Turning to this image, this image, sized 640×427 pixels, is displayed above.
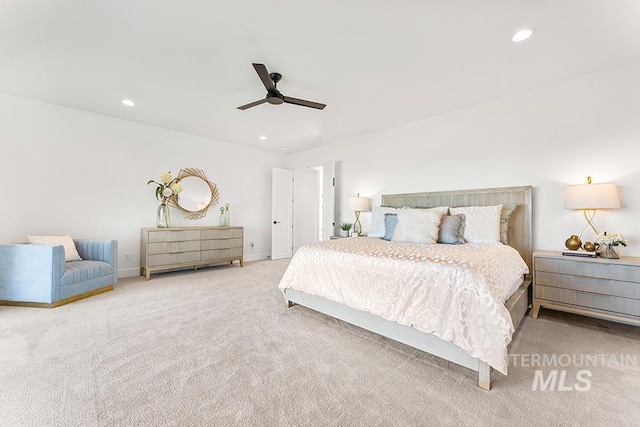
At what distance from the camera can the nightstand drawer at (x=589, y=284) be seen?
2.29 meters

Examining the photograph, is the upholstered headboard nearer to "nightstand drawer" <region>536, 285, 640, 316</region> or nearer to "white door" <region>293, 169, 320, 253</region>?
"nightstand drawer" <region>536, 285, 640, 316</region>

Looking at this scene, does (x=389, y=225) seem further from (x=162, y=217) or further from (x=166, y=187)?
(x=166, y=187)

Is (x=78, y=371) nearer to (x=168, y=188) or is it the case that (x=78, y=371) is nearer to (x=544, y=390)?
(x=544, y=390)

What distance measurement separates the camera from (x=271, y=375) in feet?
5.69

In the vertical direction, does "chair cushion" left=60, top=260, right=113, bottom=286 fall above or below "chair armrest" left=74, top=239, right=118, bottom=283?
below

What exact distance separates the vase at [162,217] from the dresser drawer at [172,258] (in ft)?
1.83

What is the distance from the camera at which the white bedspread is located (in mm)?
1628

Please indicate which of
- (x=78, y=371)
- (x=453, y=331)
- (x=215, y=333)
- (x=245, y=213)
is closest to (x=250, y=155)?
(x=245, y=213)

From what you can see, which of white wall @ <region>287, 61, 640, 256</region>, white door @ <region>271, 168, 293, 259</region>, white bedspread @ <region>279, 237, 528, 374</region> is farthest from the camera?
white door @ <region>271, 168, 293, 259</region>

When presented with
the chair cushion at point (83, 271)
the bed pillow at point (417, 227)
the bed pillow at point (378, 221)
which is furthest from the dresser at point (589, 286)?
the chair cushion at point (83, 271)

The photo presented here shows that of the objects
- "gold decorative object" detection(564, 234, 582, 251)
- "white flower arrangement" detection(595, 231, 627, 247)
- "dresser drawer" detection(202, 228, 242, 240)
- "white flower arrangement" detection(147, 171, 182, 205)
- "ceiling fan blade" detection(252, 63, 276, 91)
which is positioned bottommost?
"dresser drawer" detection(202, 228, 242, 240)

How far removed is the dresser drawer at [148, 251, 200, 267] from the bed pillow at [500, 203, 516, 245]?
4.71 m

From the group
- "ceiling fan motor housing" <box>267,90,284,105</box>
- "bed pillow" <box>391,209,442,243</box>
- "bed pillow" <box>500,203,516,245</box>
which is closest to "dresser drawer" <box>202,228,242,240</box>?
"ceiling fan motor housing" <box>267,90,284,105</box>

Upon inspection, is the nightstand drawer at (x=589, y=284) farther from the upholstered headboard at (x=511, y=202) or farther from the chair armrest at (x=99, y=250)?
the chair armrest at (x=99, y=250)
